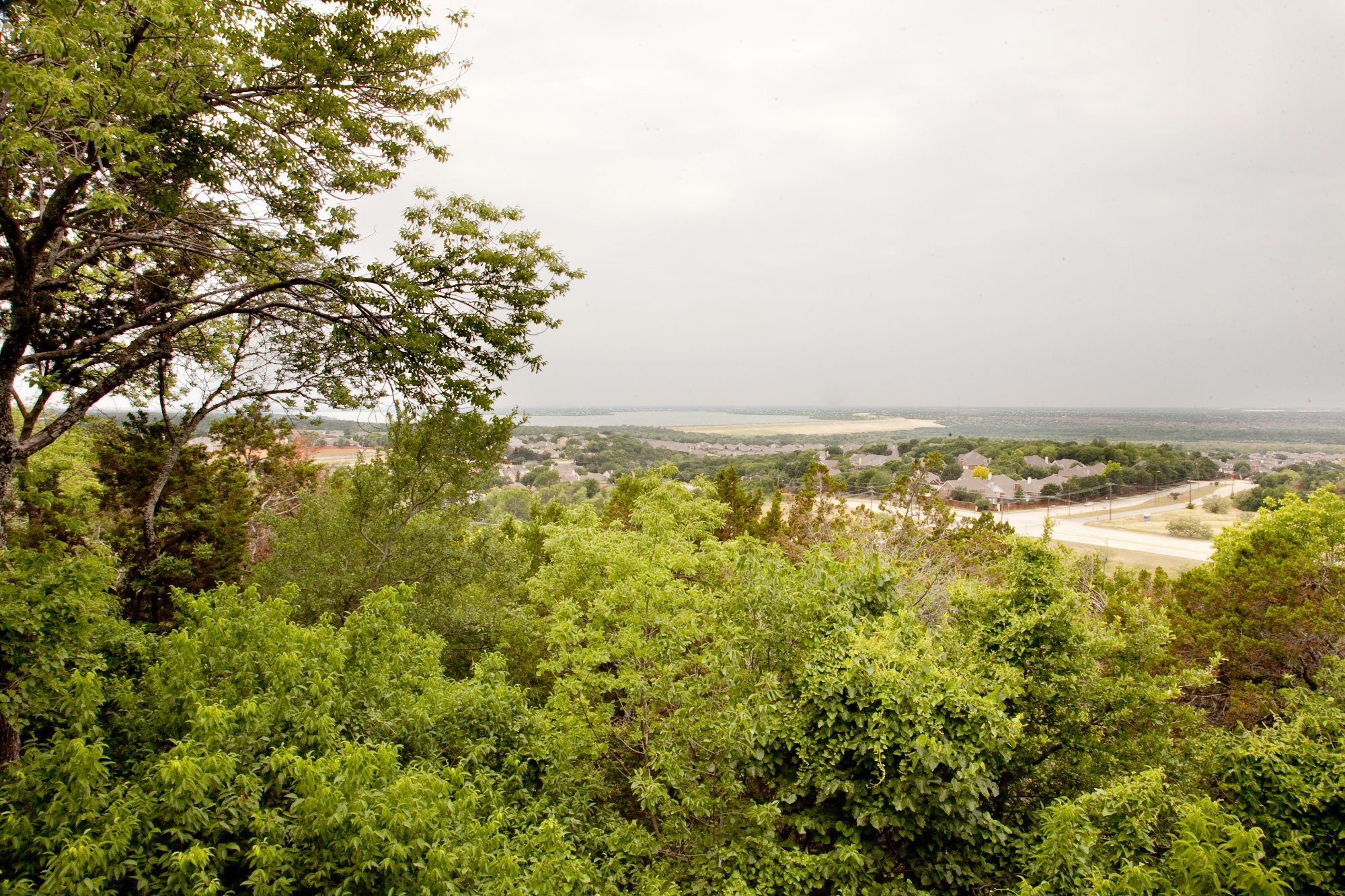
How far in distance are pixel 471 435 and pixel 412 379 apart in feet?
9.33

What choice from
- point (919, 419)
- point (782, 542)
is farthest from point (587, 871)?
point (919, 419)

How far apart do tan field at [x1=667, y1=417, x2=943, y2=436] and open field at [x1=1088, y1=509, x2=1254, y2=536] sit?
4443cm

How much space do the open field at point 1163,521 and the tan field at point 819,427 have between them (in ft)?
146

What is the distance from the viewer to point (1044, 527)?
7770 millimetres

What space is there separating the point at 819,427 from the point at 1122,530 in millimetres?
63426

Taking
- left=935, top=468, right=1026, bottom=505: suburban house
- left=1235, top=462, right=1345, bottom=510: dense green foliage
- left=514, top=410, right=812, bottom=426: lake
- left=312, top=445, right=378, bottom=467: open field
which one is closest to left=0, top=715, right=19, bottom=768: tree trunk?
left=312, top=445, right=378, bottom=467: open field

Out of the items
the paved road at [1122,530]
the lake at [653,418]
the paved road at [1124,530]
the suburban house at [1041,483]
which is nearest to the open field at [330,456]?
the paved road at [1122,530]

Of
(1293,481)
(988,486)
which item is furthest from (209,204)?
(1293,481)

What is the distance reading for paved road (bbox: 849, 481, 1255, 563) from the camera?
29.4 meters

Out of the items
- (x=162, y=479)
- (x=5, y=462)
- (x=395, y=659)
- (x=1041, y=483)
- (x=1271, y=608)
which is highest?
(x=5, y=462)

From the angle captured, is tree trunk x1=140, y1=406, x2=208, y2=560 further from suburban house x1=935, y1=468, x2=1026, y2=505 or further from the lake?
the lake

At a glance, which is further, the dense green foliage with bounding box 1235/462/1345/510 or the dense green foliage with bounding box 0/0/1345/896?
the dense green foliage with bounding box 1235/462/1345/510

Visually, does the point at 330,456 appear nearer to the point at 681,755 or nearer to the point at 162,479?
the point at 162,479

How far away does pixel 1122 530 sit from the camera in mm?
35594
